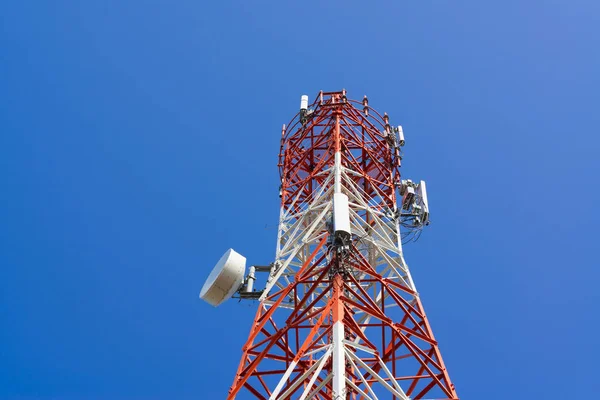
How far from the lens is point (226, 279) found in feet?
62.3

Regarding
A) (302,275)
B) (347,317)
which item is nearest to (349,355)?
(347,317)

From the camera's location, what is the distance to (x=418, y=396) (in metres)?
13.9

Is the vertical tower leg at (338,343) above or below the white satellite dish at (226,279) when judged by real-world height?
below

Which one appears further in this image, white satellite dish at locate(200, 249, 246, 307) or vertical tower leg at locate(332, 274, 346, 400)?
white satellite dish at locate(200, 249, 246, 307)

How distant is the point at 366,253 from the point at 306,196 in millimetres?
3360

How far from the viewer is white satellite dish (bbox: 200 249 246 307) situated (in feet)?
62.2

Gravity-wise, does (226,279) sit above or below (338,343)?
above

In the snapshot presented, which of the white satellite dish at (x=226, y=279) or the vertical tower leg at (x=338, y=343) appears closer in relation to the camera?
the vertical tower leg at (x=338, y=343)

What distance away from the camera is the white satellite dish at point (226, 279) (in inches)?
746

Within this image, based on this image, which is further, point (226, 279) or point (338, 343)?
point (226, 279)

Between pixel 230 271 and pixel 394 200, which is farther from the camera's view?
pixel 394 200

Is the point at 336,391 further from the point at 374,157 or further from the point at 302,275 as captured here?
the point at 374,157

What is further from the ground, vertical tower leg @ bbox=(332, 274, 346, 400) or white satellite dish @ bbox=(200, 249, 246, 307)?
white satellite dish @ bbox=(200, 249, 246, 307)

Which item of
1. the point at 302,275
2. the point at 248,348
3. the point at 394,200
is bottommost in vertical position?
the point at 248,348
